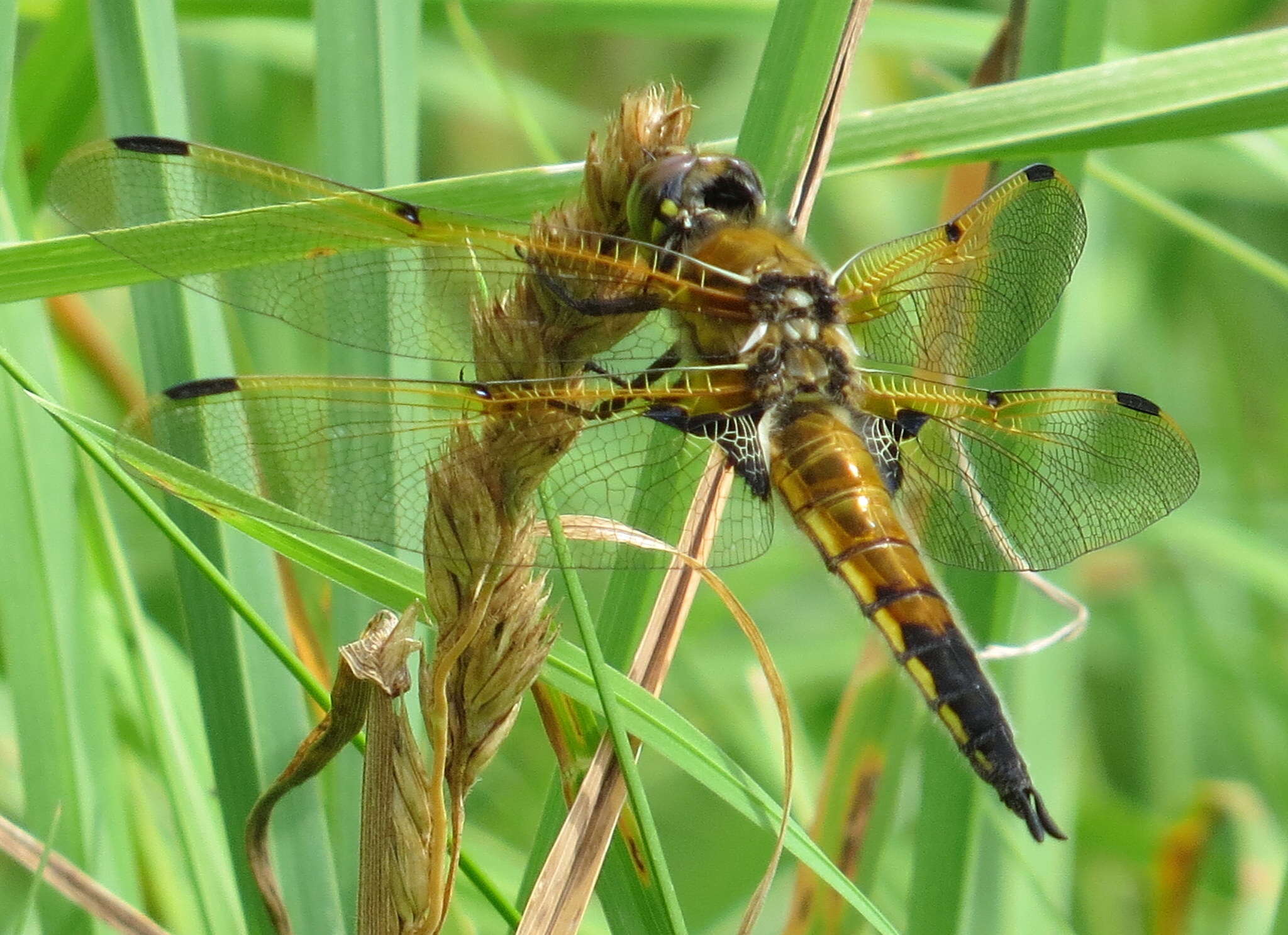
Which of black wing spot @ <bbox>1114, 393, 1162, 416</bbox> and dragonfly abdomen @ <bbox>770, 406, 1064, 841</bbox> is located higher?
black wing spot @ <bbox>1114, 393, 1162, 416</bbox>

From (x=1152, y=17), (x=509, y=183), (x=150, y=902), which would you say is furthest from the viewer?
(x=1152, y=17)

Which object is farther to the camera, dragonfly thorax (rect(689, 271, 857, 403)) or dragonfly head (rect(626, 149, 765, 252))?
dragonfly thorax (rect(689, 271, 857, 403))

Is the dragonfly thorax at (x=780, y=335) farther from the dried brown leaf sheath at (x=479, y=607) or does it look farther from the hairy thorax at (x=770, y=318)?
the dried brown leaf sheath at (x=479, y=607)

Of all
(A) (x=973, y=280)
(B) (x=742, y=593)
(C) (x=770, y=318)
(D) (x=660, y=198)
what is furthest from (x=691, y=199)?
(B) (x=742, y=593)

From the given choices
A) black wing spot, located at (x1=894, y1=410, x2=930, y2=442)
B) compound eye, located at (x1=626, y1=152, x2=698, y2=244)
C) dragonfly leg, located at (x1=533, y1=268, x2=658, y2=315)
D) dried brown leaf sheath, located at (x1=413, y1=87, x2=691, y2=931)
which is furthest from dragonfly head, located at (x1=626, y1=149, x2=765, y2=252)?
dried brown leaf sheath, located at (x1=413, y1=87, x2=691, y2=931)

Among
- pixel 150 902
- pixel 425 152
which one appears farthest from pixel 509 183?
pixel 425 152

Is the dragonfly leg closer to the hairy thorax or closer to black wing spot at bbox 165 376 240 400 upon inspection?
the hairy thorax

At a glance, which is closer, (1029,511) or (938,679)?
(938,679)

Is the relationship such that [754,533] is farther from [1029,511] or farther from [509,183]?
[509,183]
